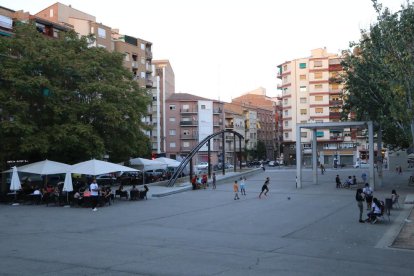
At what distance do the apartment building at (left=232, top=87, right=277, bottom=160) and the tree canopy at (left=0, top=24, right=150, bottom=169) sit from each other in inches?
3386

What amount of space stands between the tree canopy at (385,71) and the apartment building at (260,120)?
3166 inches

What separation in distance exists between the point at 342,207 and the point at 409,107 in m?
7.64

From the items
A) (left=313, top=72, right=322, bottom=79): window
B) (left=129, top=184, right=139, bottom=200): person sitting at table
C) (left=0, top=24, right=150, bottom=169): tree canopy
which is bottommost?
(left=129, top=184, right=139, bottom=200): person sitting at table

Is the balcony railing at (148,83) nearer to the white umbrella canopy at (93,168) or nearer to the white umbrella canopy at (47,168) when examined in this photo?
the white umbrella canopy at (47,168)

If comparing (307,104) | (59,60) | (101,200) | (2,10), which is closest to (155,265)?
(101,200)

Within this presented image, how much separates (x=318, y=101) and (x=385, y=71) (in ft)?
247

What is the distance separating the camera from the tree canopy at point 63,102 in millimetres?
31266

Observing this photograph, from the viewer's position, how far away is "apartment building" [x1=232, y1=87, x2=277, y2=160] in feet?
407

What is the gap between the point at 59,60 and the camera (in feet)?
109

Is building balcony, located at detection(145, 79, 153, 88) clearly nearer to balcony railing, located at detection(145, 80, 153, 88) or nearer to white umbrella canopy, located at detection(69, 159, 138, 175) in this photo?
balcony railing, located at detection(145, 80, 153, 88)

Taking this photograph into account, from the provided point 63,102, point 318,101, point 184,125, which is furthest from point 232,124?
point 63,102

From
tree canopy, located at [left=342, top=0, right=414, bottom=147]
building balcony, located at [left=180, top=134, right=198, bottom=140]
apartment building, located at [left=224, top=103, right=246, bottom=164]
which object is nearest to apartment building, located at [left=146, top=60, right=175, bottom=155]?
building balcony, located at [left=180, top=134, right=198, bottom=140]

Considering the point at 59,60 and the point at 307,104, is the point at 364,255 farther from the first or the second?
the point at 307,104

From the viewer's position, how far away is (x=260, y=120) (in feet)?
427
